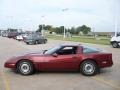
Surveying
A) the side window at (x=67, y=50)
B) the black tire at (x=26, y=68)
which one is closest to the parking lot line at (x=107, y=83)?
the side window at (x=67, y=50)

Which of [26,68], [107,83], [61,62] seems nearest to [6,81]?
[26,68]

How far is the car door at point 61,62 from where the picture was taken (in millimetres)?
10391

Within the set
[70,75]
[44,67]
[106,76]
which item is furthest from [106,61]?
[44,67]

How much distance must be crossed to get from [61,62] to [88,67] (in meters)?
1.01

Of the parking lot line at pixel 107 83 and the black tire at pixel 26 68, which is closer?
the parking lot line at pixel 107 83

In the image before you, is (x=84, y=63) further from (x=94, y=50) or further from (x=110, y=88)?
(x=110, y=88)

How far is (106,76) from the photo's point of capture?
10.3 meters

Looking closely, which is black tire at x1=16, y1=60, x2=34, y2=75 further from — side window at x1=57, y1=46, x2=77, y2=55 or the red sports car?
side window at x1=57, y1=46, x2=77, y2=55

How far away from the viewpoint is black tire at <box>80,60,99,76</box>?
1033 centimetres

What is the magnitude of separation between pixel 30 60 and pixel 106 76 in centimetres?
287

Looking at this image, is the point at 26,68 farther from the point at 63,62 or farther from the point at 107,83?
the point at 107,83

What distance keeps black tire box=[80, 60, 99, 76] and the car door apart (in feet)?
0.85

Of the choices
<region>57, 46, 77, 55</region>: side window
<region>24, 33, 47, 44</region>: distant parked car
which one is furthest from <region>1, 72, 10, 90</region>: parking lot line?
<region>24, 33, 47, 44</region>: distant parked car

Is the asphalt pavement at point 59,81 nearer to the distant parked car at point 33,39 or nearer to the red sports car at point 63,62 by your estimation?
the red sports car at point 63,62
